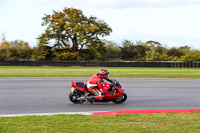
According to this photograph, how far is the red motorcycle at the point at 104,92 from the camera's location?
1209 cm

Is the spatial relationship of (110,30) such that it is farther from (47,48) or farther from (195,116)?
(195,116)

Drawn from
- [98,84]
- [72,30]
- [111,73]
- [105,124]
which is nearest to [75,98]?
[98,84]

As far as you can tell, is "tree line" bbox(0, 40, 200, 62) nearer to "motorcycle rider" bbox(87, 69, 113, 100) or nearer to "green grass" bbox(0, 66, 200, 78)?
"green grass" bbox(0, 66, 200, 78)

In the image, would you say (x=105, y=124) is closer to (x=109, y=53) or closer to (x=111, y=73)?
(x=111, y=73)

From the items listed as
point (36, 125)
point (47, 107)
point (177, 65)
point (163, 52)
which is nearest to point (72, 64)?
point (177, 65)

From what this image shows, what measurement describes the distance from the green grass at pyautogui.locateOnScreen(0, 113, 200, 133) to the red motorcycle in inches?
120

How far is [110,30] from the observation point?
233 ft

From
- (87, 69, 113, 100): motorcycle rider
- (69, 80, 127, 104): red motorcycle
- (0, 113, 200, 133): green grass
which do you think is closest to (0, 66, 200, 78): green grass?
(69, 80, 127, 104): red motorcycle

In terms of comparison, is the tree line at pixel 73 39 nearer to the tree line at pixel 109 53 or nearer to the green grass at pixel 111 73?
the tree line at pixel 109 53

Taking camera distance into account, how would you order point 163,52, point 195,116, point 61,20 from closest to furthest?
point 195,116, point 61,20, point 163,52

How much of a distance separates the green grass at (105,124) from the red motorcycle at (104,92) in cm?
305

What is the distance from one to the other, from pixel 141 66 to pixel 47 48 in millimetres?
20970

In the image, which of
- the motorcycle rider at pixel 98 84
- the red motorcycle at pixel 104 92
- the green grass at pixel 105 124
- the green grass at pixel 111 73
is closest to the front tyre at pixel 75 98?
the red motorcycle at pixel 104 92

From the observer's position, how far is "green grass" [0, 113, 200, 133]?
23.7 ft
